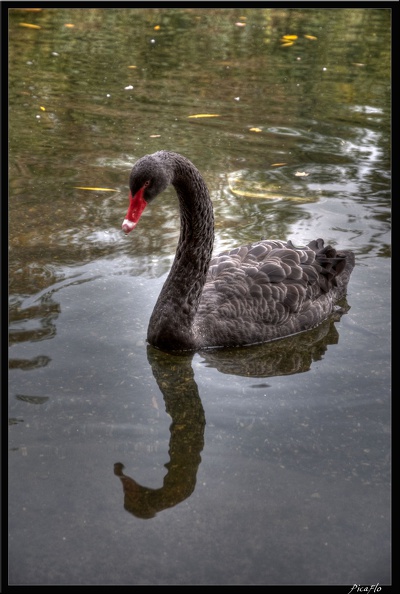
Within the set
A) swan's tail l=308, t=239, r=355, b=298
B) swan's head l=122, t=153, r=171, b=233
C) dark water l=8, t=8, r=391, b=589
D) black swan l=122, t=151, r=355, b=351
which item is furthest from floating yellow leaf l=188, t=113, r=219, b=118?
swan's head l=122, t=153, r=171, b=233

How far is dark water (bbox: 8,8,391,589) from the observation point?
2.88m

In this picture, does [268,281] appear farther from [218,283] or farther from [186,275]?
[186,275]

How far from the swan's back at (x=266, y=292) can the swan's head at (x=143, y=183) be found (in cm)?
74

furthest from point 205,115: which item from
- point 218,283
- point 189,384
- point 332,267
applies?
point 189,384

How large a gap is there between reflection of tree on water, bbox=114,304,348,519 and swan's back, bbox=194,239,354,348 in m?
0.08

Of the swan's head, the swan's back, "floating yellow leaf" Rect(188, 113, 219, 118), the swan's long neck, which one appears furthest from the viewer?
"floating yellow leaf" Rect(188, 113, 219, 118)

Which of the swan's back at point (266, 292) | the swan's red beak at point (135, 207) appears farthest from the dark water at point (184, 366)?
the swan's red beak at point (135, 207)

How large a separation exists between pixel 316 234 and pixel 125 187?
4.82 feet

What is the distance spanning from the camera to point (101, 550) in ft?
9.21

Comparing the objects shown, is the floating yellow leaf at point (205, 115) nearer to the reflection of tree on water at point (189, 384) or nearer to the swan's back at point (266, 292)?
the swan's back at point (266, 292)

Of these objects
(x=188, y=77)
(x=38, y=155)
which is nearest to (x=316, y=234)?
(x=38, y=155)

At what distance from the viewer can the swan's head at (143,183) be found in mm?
3715

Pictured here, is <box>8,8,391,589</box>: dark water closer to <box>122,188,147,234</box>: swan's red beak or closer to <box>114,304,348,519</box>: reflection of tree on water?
<box>114,304,348,519</box>: reflection of tree on water

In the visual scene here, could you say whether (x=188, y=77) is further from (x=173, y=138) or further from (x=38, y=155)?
(x=38, y=155)
